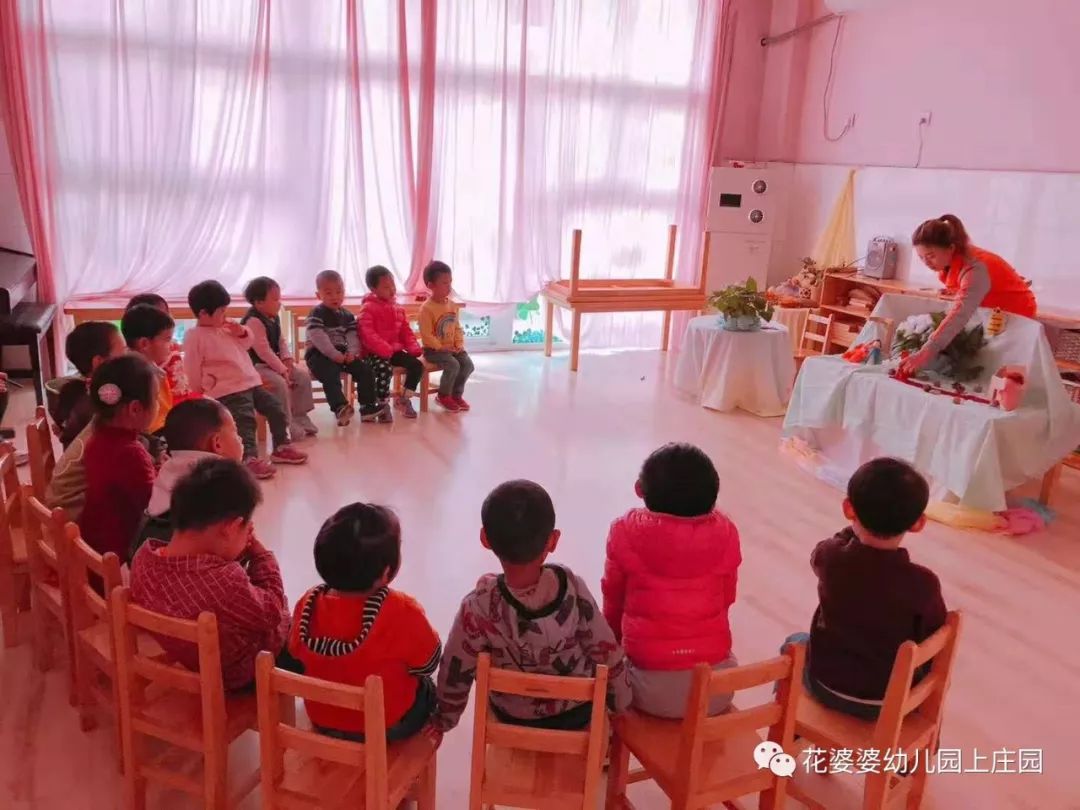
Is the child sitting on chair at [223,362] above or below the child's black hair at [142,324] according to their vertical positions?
below

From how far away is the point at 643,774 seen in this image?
76.5 inches

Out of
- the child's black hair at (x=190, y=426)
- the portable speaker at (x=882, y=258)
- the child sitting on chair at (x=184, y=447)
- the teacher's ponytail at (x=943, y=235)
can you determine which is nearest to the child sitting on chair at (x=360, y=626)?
the child sitting on chair at (x=184, y=447)

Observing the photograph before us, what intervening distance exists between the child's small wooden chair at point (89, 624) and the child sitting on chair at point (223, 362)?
1775 millimetres

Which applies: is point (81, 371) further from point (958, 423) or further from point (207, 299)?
point (958, 423)

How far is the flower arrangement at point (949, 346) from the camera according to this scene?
3.92 meters

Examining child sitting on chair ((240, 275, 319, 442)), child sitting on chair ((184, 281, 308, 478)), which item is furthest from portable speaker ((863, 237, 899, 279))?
child sitting on chair ((184, 281, 308, 478))

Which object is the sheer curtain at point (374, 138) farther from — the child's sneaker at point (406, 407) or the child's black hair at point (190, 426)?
the child's black hair at point (190, 426)

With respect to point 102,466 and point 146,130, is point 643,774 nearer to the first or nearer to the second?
point 102,466

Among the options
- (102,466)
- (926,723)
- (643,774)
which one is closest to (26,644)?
(102,466)

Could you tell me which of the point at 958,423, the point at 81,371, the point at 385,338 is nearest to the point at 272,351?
the point at 385,338

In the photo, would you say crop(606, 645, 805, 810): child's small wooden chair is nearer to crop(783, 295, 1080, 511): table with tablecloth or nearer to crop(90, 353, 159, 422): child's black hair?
crop(90, 353, 159, 422): child's black hair

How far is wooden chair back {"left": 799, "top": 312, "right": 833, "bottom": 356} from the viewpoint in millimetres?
5879

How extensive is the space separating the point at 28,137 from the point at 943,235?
16.1ft

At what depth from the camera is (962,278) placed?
12.5 ft
